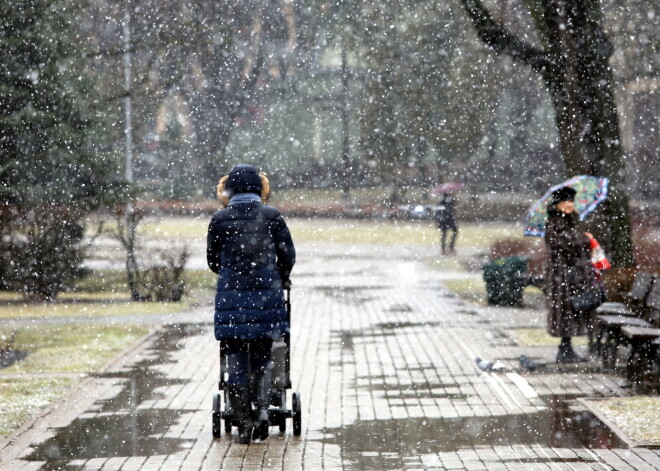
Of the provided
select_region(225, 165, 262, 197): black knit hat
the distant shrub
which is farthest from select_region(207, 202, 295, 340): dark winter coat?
the distant shrub

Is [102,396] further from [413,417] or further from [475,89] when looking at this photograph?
[475,89]

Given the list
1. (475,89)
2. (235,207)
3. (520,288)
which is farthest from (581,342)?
(475,89)

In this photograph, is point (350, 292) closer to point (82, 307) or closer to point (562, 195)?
point (82, 307)

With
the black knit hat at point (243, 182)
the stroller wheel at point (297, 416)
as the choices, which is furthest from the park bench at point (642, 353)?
the black knit hat at point (243, 182)

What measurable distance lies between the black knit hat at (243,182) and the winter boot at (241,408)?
1.39 meters

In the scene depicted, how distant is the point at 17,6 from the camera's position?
20672 mm

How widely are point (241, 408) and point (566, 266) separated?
520cm

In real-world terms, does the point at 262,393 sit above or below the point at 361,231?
above

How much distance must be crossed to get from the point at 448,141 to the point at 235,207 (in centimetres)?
3947

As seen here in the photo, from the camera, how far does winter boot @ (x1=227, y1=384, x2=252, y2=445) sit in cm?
806

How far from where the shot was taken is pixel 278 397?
8344 millimetres

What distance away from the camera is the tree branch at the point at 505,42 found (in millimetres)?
18469

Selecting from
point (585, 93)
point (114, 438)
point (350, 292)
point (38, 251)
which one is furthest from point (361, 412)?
point (38, 251)

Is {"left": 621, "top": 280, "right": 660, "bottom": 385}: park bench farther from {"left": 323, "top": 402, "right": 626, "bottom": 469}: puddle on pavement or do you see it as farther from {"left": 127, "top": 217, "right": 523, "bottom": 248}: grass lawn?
{"left": 127, "top": 217, "right": 523, "bottom": 248}: grass lawn
